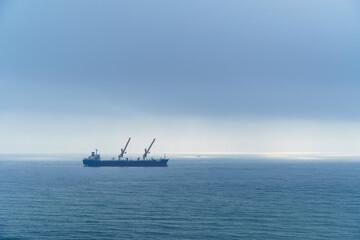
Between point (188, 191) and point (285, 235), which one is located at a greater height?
point (188, 191)

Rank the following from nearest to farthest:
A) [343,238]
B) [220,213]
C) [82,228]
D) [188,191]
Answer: [343,238] < [82,228] < [220,213] < [188,191]

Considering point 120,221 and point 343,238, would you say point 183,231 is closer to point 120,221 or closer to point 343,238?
point 120,221

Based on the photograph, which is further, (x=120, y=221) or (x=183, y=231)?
(x=120, y=221)

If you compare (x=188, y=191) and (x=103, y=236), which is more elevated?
(x=188, y=191)

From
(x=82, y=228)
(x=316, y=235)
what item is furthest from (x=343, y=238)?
(x=82, y=228)

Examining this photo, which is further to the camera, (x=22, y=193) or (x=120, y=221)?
(x=22, y=193)

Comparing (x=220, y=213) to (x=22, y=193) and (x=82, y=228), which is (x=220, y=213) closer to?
(x=82, y=228)

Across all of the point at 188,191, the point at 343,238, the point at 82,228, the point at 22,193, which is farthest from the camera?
the point at 188,191

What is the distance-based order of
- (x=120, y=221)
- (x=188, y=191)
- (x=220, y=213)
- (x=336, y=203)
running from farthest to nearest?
(x=188, y=191), (x=336, y=203), (x=220, y=213), (x=120, y=221)

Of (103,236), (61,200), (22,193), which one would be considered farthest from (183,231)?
(22,193)
